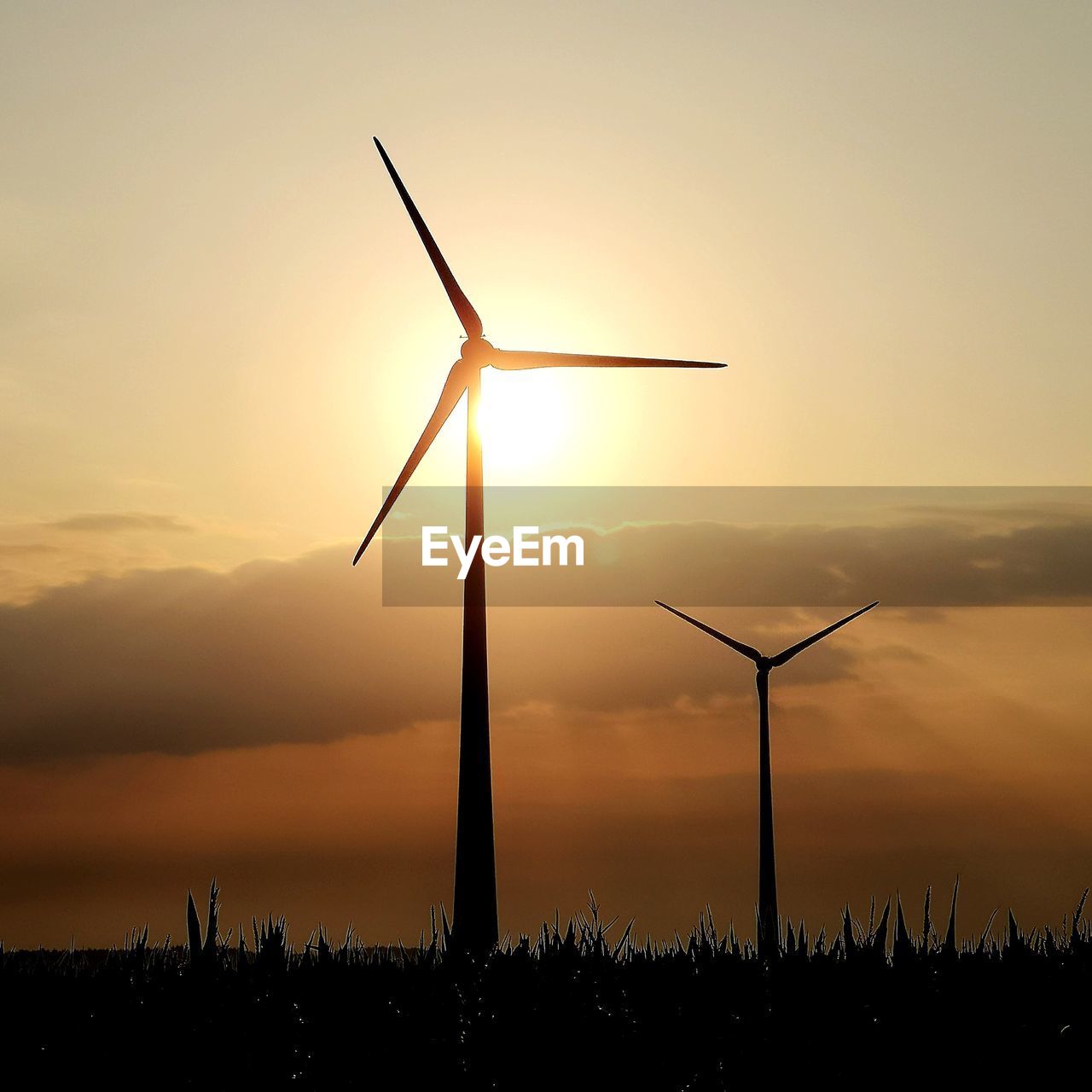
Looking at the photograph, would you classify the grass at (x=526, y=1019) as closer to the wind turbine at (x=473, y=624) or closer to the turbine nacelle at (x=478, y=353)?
the wind turbine at (x=473, y=624)

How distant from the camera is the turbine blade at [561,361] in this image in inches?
2192

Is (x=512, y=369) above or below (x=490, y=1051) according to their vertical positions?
above

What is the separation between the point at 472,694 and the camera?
47.7m

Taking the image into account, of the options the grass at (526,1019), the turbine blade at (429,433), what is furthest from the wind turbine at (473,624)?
the grass at (526,1019)

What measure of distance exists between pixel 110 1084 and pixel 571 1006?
497 cm

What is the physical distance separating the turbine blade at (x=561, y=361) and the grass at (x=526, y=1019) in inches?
1480

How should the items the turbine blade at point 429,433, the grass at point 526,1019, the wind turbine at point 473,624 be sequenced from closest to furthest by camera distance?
the grass at point 526,1019 → the wind turbine at point 473,624 → the turbine blade at point 429,433

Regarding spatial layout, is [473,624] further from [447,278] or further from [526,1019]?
[526,1019]

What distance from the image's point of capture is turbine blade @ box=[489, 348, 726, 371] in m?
55.7

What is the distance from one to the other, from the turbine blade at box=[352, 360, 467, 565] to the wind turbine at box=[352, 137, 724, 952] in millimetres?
30

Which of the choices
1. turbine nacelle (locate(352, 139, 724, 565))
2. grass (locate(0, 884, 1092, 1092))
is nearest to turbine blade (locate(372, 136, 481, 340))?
turbine nacelle (locate(352, 139, 724, 565))

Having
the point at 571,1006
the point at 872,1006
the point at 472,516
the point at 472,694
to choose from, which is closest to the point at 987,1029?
the point at 872,1006

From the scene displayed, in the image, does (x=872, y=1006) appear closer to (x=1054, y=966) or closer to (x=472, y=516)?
(x=1054, y=966)

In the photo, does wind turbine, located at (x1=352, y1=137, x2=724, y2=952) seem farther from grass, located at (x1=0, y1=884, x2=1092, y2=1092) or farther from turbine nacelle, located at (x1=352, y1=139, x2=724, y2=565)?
grass, located at (x1=0, y1=884, x2=1092, y2=1092)
